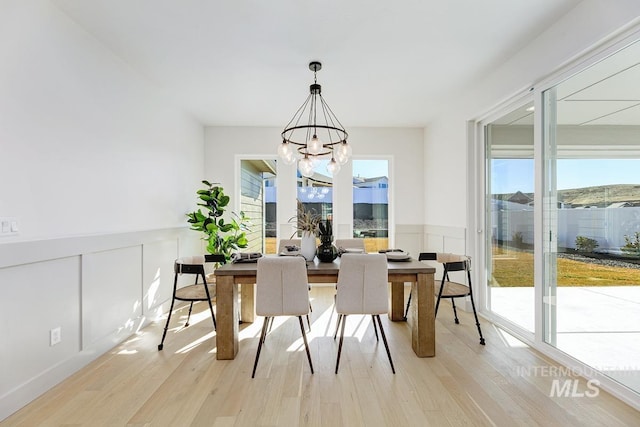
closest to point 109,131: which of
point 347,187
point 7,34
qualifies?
point 7,34

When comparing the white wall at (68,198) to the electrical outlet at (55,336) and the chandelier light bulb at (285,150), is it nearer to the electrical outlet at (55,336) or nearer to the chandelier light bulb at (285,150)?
the electrical outlet at (55,336)

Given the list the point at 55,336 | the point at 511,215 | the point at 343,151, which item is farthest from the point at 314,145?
the point at 55,336

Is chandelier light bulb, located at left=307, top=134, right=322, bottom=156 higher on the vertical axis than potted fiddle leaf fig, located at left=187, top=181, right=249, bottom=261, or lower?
higher

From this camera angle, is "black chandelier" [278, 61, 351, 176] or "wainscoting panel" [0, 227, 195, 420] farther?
"black chandelier" [278, 61, 351, 176]

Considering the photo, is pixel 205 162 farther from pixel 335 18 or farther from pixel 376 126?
pixel 335 18

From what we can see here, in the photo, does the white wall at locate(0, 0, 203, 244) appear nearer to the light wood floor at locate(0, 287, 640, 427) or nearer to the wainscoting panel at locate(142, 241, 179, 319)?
the wainscoting panel at locate(142, 241, 179, 319)

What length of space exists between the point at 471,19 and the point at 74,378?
13.3ft

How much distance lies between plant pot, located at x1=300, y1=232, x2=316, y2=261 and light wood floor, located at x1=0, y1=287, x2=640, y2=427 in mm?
805

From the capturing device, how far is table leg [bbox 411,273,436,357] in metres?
2.72

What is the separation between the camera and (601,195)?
227cm

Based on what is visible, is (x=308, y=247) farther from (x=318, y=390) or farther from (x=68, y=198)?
(x=68, y=198)

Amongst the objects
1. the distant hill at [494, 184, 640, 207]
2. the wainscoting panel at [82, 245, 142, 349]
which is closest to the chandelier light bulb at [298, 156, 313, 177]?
the wainscoting panel at [82, 245, 142, 349]

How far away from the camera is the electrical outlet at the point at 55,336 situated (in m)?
2.27

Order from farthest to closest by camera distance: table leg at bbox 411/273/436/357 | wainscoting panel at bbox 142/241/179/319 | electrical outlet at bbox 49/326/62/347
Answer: wainscoting panel at bbox 142/241/179/319, table leg at bbox 411/273/436/357, electrical outlet at bbox 49/326/62/347
